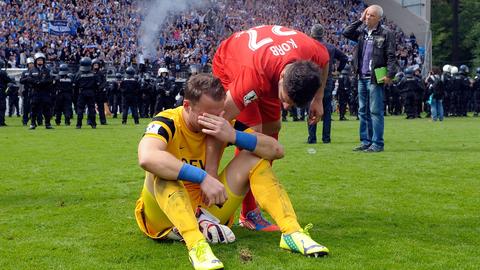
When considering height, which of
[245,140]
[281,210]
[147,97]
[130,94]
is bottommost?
[147,97]

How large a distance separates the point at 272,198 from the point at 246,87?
2.36 feet

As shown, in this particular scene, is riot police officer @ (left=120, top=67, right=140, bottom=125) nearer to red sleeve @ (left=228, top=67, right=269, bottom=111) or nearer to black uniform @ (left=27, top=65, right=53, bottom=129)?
black uniform @ (left=27, top=65, right=53, bottom=129)

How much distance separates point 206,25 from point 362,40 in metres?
32.2

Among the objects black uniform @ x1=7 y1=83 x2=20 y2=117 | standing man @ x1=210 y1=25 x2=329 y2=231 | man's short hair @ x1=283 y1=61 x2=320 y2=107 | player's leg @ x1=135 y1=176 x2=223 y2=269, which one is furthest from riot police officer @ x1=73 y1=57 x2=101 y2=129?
man's short hair @ x1=283 y1=61 x2=320 y2=107

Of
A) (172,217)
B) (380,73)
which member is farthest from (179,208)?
(380,73)

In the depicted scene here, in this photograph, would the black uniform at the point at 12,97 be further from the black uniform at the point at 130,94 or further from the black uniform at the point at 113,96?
the black uniform at the point at 130,94

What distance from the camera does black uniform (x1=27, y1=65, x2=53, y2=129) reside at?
65.6 ft

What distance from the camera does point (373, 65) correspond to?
38.2 ft

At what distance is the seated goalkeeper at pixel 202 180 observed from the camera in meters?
4.30

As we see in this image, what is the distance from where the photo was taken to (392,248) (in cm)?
470

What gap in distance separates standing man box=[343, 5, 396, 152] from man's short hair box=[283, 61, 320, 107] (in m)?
7.30

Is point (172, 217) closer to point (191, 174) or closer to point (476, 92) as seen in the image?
point (191, 174)

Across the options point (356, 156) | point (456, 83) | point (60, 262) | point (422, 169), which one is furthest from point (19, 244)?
point (456, 83)

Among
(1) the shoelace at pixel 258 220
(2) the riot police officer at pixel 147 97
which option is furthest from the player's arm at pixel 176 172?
(2) the riot police officer at pixel 147 97
